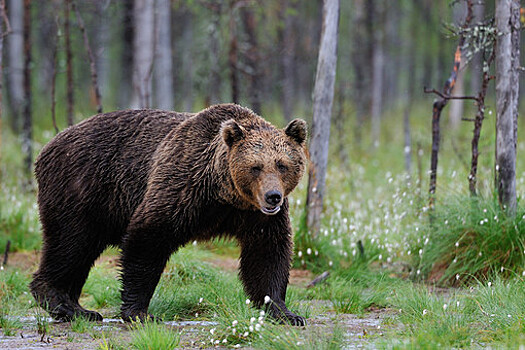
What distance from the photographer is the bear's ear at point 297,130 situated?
16.2 ft

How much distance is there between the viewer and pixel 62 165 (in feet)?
18.9

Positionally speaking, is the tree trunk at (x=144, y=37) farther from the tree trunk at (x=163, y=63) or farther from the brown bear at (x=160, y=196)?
the brown bear at (x=160, y=196)

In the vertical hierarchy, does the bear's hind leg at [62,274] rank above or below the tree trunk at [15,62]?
below

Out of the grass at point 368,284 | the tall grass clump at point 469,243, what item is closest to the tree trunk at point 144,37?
the grass at point 368,284

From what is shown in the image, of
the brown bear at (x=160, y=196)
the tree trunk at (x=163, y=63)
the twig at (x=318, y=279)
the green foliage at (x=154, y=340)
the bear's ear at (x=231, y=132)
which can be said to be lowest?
the twig at (x=318, y=279)

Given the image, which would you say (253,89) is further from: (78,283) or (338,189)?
(78,283)

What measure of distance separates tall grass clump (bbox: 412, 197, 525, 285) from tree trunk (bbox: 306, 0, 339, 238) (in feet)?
4.44

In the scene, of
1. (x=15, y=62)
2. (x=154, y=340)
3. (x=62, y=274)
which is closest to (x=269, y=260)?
(x=154, y=340)

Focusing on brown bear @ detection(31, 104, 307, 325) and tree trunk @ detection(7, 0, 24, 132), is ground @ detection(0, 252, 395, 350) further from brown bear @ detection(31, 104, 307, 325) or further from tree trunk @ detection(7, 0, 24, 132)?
tree trunk @ detection(7, 0, 24, 132)

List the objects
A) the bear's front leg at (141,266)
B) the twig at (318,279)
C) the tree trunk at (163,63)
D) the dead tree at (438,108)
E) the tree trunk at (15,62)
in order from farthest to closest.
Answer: the tree trunk at (15,62), the tree trunk at (163,63), the dead tree at (438,108), the twig at (318,279), the bear's front leg at (141,266)

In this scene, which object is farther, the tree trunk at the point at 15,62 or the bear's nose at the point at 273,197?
the tree trunk at the point at 15,62

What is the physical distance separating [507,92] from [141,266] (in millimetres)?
4100

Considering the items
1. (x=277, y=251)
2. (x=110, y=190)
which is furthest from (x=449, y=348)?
(x=110, y=190)

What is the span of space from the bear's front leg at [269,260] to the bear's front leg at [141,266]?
67cm
